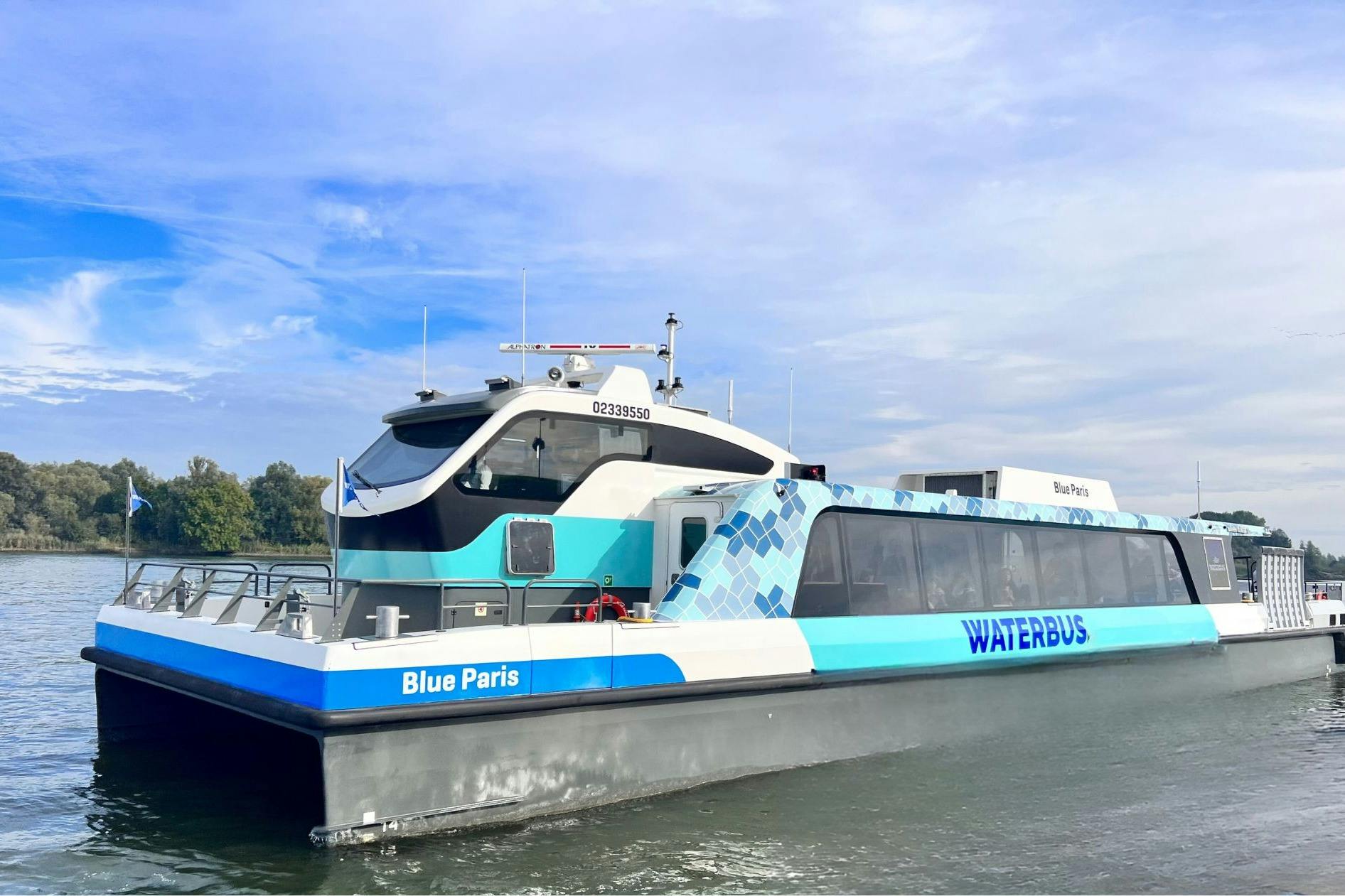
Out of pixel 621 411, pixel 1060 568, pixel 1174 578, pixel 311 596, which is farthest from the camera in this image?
pixel 1174 578

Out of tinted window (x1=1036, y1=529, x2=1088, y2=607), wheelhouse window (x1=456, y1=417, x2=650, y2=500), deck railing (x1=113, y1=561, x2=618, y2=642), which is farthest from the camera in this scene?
tinted window (x1=1036, y1=529, x2=1088, y2=607)

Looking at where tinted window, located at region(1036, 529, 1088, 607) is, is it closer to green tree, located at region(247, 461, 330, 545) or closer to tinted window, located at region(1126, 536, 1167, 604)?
tinted window, located at region(1126, 536, 1167, 604)

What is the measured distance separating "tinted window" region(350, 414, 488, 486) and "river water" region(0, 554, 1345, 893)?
264cm

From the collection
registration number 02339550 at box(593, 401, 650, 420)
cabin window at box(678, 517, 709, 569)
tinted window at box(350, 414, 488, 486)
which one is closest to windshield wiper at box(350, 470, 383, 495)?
tinted window at box(350, 414, 488, 486)

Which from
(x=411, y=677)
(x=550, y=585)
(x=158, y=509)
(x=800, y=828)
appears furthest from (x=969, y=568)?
(x=158, y=509)

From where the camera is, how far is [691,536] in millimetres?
9070

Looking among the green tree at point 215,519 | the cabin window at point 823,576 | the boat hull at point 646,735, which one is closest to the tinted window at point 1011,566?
the boat hull at point 646,735

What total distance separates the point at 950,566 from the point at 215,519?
157ft

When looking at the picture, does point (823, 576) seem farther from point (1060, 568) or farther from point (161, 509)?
point (161, 509)

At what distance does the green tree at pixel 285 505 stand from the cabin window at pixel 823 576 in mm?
35643

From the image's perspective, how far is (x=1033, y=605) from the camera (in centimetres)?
1101

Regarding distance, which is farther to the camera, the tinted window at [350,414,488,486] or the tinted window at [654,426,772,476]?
the tinted window at [654,426,772,476]

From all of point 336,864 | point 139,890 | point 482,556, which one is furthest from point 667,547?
point 139,890

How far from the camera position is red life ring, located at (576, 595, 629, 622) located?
26.3 feet
